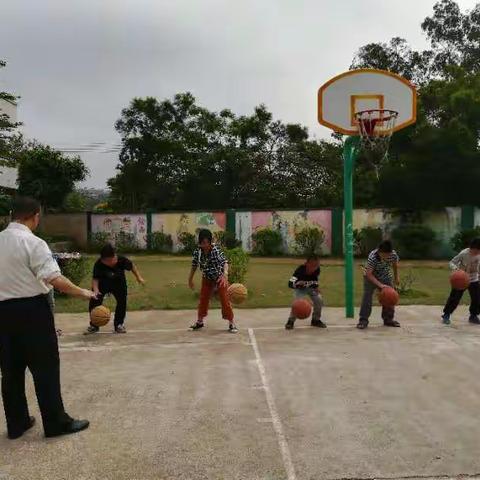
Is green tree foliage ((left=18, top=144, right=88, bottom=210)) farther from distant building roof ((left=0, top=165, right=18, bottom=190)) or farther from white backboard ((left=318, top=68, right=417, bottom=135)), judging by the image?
white backboard ((left=318, top=68, right=417, bottom=135))

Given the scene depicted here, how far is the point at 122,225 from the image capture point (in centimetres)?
2998

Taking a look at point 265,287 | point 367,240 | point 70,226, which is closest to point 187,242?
point 70,226

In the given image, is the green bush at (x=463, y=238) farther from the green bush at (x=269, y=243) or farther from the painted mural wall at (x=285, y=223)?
the green bush at (x=269, y=243)

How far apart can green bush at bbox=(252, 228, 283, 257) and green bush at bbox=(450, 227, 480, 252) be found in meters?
7.14

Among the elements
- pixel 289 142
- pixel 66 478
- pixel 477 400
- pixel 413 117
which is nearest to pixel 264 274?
pixel 413 117

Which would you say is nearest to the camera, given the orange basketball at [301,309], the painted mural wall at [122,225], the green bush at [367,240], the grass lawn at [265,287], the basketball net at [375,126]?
the orange basketball at [301,309]

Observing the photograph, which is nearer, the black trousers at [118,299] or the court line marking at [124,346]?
the court line marking at [124,346]

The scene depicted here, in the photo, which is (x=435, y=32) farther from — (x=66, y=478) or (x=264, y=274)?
Answer: (x=66, y=478)

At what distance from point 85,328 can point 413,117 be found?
669cm

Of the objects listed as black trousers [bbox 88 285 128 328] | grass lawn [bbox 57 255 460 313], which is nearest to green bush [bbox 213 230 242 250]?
grass lawn [bbox 57 255 460 313]

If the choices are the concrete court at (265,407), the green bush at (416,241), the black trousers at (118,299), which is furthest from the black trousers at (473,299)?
the green bush at (416,241)

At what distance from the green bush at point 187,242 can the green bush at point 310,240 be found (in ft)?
16.6

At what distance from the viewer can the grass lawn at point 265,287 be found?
11844 mm

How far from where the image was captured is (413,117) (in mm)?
10891
